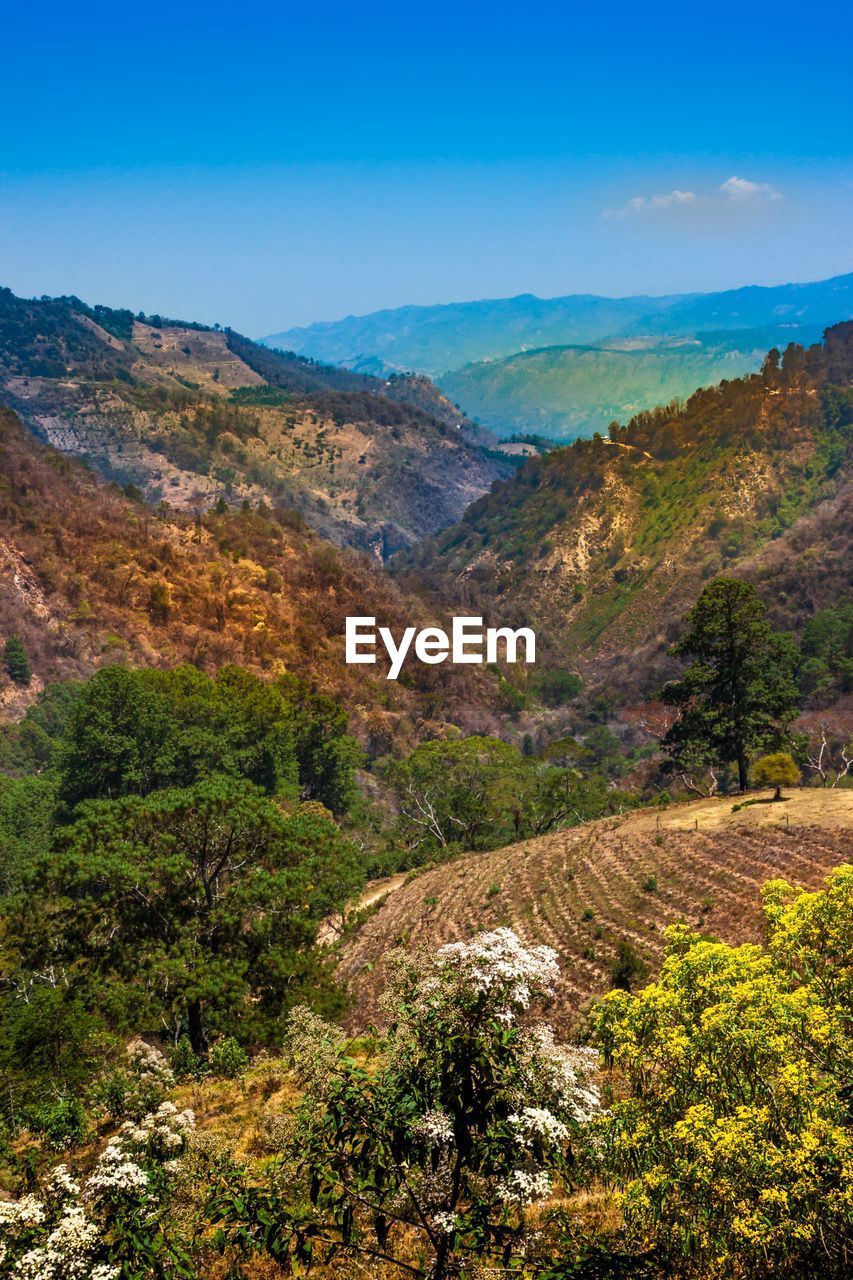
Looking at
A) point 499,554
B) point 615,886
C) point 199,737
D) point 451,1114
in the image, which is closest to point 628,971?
point 615,886

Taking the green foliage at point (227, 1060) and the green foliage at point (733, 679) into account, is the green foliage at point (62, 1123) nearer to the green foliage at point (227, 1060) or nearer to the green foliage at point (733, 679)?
the green foliage at point (227, 1060)

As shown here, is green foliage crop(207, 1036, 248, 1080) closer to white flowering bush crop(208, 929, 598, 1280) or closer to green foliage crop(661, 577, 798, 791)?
white flowering bush crop(208, 929, 598, 1280)

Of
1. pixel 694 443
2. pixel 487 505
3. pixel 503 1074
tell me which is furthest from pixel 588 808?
pixel 487 505

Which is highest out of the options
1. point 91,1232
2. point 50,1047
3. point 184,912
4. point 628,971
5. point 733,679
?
point 91,1232

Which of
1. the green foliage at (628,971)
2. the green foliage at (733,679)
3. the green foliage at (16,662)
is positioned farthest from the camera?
the green foliage at (16,662)

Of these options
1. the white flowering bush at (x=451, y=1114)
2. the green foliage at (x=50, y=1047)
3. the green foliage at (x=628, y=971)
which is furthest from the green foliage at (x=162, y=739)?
the white flowering bush at (x=451, y=1114)

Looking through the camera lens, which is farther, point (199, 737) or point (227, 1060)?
point (199, 737)

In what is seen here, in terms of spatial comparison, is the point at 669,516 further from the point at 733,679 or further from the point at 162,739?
the point at 162,739
